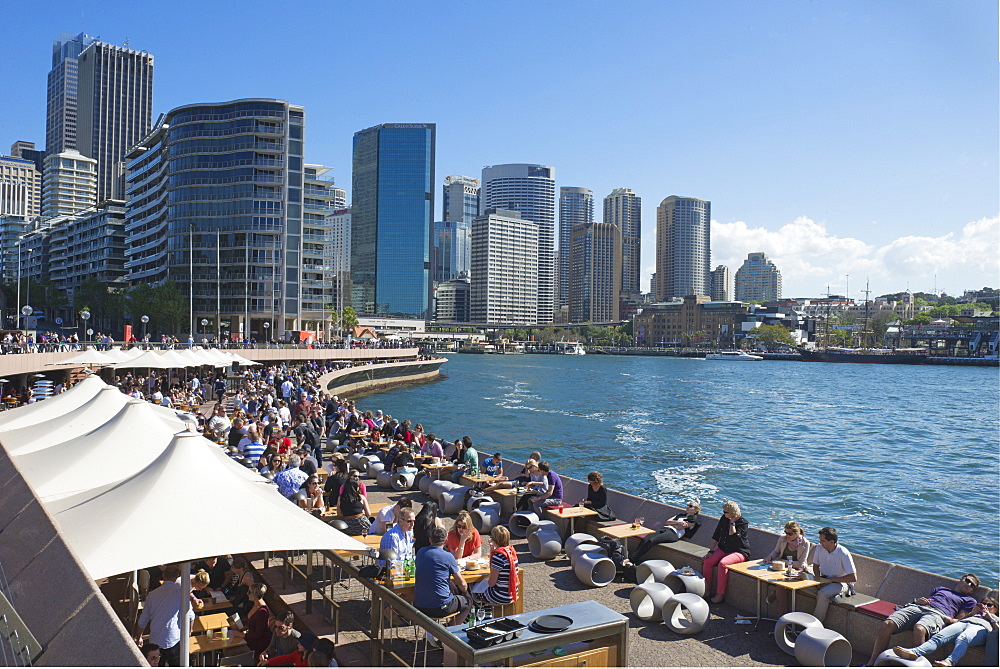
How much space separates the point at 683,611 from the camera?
28.9 feet

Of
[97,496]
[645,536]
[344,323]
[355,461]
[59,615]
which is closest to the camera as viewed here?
[59,615]

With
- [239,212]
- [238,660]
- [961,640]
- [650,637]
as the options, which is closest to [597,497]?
[650,637]

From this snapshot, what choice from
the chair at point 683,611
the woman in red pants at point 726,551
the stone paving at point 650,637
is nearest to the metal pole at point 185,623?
the stone paving at point 650,637

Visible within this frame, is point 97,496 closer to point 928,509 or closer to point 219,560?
point 219,560

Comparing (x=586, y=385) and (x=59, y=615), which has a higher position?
(x=59, y=615)

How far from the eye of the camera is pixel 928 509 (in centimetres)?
2581

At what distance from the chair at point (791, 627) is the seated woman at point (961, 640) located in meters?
0.91

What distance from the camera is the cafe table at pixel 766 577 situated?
878 cm

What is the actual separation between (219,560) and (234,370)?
4436 cm

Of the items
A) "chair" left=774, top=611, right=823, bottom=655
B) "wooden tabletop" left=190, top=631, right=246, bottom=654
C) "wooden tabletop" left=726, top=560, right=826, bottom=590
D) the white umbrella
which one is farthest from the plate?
the white umbrella

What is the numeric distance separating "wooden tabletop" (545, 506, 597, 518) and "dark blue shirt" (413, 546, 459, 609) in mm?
4567

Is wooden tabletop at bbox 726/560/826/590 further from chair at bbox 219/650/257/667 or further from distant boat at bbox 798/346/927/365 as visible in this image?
distant boat at bbox 798/346/927/365

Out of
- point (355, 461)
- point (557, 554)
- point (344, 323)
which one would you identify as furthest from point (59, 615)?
point (344, 323)

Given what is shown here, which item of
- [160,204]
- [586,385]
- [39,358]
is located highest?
[160,204]
